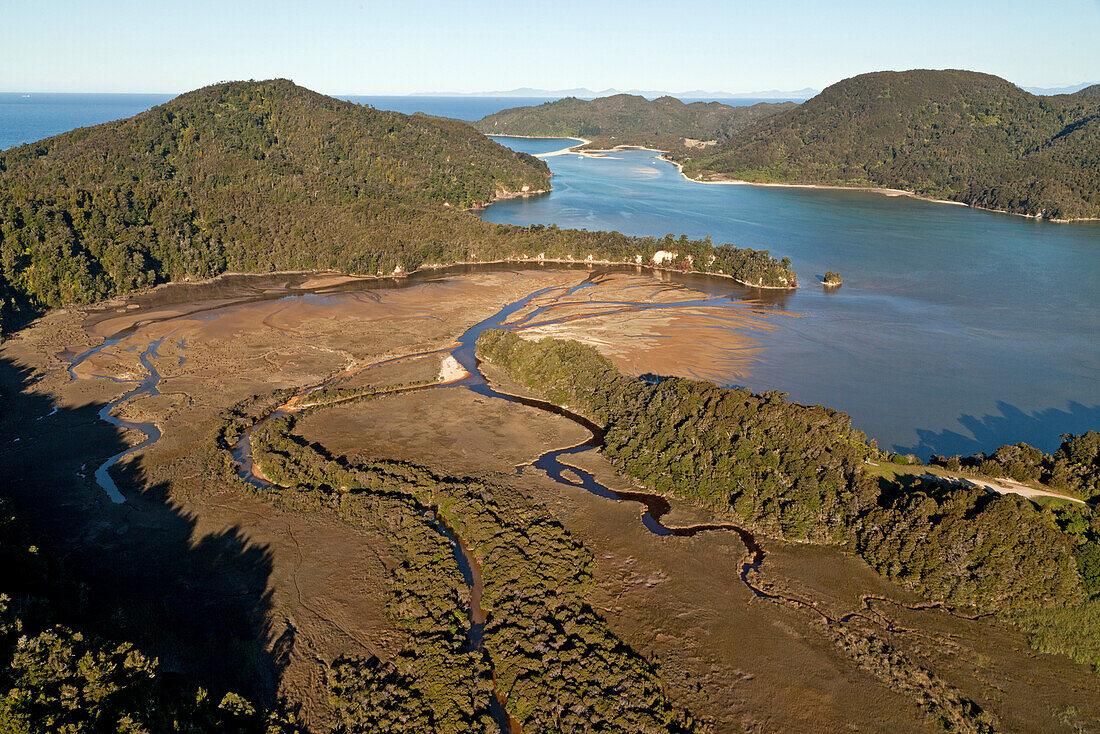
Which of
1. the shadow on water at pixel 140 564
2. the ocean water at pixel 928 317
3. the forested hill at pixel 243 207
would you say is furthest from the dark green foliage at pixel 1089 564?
the forested hill at pixel 243 207

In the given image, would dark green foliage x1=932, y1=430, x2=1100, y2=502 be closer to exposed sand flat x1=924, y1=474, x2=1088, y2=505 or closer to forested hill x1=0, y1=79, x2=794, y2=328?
exposed sand flat x1=924, y1=474, x2=1088, y2=505

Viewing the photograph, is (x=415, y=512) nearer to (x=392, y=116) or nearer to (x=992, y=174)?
(x=392, y=116)

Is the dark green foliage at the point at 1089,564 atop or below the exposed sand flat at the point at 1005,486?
below

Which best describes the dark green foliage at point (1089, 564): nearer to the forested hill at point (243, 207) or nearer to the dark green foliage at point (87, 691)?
the dark green foliage at point (87, 691)

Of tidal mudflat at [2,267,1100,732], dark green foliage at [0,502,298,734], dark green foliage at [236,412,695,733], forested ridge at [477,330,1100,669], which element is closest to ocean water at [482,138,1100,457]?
tidal mudflat at [2,267,1100,732]

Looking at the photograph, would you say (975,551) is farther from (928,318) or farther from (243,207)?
(243,207)
